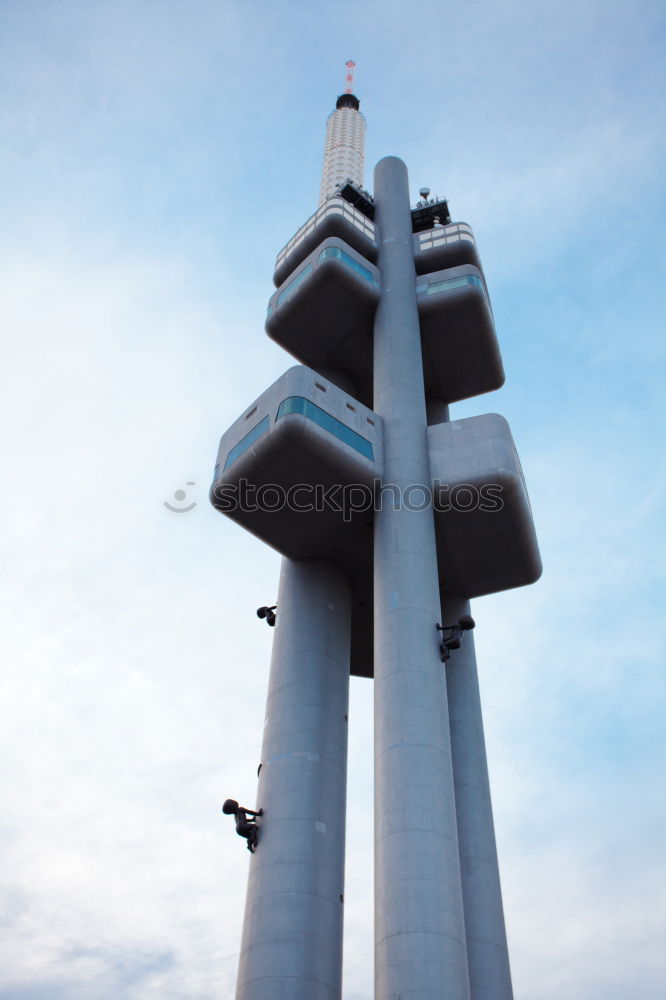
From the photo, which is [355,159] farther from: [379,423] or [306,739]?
[306,739]

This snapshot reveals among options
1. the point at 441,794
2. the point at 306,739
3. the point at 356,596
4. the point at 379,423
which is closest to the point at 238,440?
the point at 379,423

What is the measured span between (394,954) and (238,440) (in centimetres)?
1972

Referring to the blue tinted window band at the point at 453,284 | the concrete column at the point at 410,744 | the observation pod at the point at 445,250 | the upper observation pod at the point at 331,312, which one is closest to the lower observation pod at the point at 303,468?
the concrete column at the point at 410,744

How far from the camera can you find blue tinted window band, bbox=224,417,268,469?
3209cm

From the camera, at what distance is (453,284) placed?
40.2 metres

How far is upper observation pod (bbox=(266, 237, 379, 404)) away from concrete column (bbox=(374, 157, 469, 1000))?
4252 mm

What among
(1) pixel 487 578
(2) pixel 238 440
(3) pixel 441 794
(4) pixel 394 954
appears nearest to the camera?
(4) pixel 394 954

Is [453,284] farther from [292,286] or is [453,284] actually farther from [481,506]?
[481,506]

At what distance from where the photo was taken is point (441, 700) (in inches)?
1085

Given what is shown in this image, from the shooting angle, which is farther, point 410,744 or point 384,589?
point 384,589

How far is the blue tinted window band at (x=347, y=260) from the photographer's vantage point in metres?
39.8

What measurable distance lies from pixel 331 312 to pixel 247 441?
11.8 m
